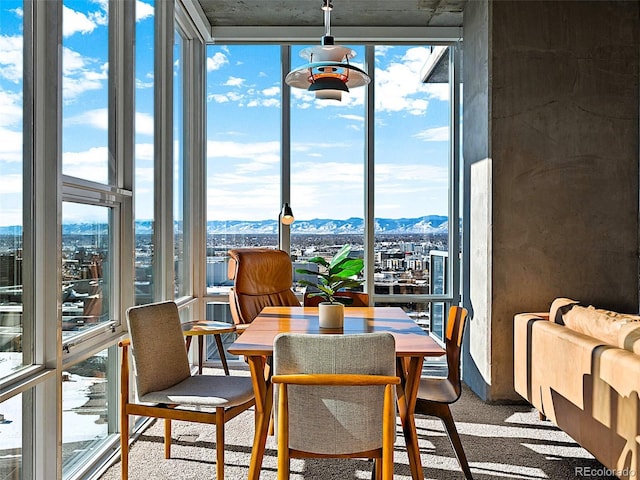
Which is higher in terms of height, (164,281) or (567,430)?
(164,281)

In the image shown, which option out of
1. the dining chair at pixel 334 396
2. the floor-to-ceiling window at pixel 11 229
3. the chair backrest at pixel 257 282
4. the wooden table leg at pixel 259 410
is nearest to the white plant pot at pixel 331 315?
the wooden table leg at pixel 259 410

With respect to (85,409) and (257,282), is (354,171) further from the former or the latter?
(85,409)

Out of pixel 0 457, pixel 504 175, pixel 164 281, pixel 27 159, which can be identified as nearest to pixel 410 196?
pixel 504 175

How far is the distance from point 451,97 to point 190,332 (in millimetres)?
3467

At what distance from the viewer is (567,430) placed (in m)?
3.22

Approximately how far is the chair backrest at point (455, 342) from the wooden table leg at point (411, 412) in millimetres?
356

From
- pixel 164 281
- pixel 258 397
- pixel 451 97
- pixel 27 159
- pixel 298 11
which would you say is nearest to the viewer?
pixel 27 159

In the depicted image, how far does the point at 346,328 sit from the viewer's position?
3.21 metres

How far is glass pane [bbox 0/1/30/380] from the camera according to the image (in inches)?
88.6

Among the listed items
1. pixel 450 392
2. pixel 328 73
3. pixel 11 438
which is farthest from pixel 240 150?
pixel 11 438

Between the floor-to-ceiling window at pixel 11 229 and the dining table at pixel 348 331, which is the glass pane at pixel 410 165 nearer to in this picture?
the dining table at pixel 348 331

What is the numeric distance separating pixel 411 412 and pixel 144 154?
7.82ft

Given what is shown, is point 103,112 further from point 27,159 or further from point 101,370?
point 101,370

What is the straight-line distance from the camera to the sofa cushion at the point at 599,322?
9.68 feet
